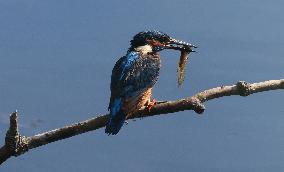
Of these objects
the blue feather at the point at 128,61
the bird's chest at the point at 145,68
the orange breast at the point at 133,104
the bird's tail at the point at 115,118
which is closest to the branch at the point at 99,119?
the bird's tail at the point at 115,118

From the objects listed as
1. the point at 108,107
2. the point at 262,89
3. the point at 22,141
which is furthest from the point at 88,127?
the point at 262,89

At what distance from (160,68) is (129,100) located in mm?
1026

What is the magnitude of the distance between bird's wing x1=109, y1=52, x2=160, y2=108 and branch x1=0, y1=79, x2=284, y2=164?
0.89m

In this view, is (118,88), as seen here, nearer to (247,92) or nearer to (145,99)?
(145,99)

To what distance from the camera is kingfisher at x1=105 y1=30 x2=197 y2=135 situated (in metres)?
4.89

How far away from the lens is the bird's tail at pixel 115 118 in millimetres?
4145

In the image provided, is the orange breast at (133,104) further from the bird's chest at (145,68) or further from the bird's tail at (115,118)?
the bird's chest at (145,68)

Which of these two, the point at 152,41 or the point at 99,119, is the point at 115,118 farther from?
the point at 152,41

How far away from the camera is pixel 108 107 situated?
483cm

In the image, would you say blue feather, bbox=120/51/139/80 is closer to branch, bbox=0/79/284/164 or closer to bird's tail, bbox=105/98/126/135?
bird's tail, bbox=105/98/126/135

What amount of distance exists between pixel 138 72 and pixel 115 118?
3.95 feet

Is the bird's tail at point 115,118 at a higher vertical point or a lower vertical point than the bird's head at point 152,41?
lower

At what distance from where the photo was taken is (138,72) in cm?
541

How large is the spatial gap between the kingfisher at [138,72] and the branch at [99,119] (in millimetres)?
735
